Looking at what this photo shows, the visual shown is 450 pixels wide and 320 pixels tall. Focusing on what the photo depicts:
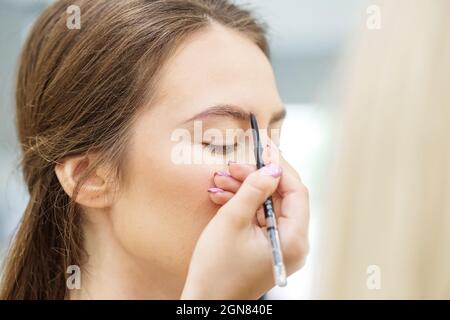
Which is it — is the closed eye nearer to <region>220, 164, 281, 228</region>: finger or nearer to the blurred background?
<region>220, 164, 281, 228</region>: finger

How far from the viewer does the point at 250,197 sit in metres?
0.63

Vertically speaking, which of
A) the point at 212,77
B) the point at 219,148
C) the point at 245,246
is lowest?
the point at 245,246

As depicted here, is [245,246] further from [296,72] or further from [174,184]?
[296,72]

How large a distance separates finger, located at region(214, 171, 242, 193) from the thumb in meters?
0.09

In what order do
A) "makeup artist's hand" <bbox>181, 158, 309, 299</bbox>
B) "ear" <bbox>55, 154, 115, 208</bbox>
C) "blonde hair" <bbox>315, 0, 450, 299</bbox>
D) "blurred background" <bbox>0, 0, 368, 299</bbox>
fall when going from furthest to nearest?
"blurred background" <bbox>0, 0, 368, 299</bbox>
"ear" <bbox>55, 154, 115, 208</bbox>
"makeup artist's hand" <bbox>181, 158, 309, 299</bbox>
"blonde hair" <bbox>315, 0, 450, 299</bbox>

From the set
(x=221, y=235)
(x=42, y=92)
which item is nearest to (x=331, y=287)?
(x=221, y=235)

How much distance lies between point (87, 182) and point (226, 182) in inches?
9.3

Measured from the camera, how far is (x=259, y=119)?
80 cm

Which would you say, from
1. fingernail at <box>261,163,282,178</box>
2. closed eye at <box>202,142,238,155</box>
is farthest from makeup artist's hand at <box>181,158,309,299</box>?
closed eye at <box>202,142,238,155</box>

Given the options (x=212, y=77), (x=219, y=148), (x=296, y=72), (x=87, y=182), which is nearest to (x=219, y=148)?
(x=219, y=148)

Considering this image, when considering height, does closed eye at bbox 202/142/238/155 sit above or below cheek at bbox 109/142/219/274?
above

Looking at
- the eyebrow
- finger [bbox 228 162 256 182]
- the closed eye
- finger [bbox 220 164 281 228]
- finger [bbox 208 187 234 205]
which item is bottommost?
finger [bbox 208 187 234 205]

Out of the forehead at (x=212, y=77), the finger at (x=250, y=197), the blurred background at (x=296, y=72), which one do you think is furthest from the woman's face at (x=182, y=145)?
the blurred background at (x=296, y=72)

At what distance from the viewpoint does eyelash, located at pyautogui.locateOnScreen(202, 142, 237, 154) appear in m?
0.77
